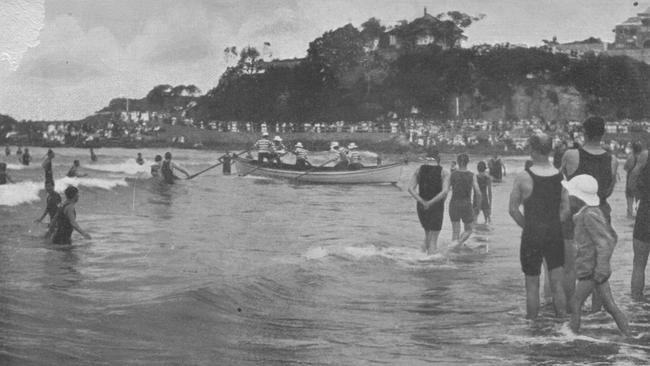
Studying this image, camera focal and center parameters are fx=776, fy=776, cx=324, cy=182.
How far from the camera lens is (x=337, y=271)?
738 centimetres

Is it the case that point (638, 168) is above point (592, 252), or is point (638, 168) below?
above

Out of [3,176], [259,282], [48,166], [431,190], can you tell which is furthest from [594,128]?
[3,176]

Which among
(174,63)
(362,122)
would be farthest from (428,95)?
(174,63)

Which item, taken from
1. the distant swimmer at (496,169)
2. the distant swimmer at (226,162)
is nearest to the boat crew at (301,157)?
the distant swimmer at (226,162)

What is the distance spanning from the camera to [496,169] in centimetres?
957

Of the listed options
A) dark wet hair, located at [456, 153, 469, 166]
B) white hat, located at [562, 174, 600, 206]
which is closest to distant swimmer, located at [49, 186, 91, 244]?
dark wet hair, located at [456, 153, 469, 166]

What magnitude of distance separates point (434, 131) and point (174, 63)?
4.23m

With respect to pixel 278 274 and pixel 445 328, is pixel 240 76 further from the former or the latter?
pixel 445 328

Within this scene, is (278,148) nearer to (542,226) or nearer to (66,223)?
(66,223)

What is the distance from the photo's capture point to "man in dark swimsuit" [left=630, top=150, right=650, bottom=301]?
5941 millimetres

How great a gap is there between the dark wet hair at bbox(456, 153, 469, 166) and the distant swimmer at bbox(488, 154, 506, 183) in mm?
375

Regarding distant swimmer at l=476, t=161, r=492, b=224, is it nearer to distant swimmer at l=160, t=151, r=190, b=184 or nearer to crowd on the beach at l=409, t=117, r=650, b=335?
crowd on the beach at l=409, t=117, r=650, b=335

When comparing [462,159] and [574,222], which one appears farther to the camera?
[462,159]

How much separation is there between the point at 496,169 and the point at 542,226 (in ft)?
14.7
